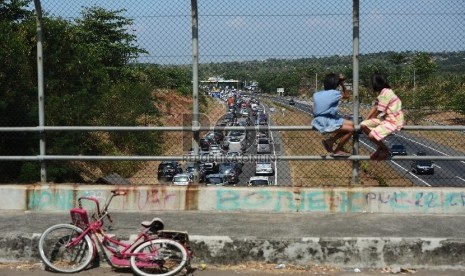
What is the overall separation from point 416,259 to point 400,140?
239 centimetres

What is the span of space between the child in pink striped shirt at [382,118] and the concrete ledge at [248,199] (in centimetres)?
66

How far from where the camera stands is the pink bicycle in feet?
20.8

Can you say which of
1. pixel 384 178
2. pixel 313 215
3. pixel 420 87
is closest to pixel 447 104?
pixel 420 87

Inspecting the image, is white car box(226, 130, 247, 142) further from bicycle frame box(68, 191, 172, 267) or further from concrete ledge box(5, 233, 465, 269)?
bicycle frame box(68, 191, 172, 267)

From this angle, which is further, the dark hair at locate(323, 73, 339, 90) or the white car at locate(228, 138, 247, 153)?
the white car at locate(228, 138, 247, 153)

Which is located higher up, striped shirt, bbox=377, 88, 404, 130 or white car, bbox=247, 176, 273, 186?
striped shirt, bbox=377, 88, 404, 130

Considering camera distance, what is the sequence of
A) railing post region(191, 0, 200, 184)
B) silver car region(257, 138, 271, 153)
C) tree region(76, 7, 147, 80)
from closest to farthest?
1. railing post region(191, 0, 200, 184)
2. silver car region(257, 138, 271, 153)
3. tree region(76, 7, 147, 80)

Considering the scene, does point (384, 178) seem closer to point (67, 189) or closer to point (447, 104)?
point (447, 104)

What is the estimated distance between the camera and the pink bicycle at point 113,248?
20.8 feet

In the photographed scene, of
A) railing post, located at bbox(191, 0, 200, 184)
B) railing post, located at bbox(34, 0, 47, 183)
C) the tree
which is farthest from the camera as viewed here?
the tree

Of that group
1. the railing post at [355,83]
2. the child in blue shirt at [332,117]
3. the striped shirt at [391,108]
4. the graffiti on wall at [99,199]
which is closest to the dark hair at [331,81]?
the child in blue shirt at [332,117]

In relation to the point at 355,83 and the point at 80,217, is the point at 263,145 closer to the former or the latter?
the point at 355,83

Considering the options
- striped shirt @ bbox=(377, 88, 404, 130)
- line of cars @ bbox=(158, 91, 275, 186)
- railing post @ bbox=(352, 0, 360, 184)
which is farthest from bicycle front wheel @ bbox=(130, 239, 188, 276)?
striped shirt @ bbox=(377, 88, 404, 130)

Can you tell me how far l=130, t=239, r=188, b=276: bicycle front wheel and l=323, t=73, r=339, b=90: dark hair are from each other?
315 centimetres
